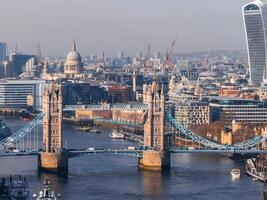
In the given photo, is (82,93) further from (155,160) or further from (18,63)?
(18,63)

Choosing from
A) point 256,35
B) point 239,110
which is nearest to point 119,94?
point 256,35

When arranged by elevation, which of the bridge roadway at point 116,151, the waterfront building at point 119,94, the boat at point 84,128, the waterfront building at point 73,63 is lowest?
the bridge roadway at point 116,151

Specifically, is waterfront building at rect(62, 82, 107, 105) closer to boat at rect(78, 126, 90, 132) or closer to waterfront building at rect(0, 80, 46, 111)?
waterfront building at rect(0, 80, 46, 111)

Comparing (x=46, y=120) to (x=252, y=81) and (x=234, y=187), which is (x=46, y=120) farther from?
(x=252, y=81)

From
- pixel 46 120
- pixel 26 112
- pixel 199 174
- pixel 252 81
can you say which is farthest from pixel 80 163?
pixel 252 81

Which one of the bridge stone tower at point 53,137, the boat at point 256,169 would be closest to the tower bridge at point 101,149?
the bridge stone tower at point 53,137

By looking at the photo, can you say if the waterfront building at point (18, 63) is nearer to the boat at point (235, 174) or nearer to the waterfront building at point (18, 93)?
the waterfront building at point (18, 93)
